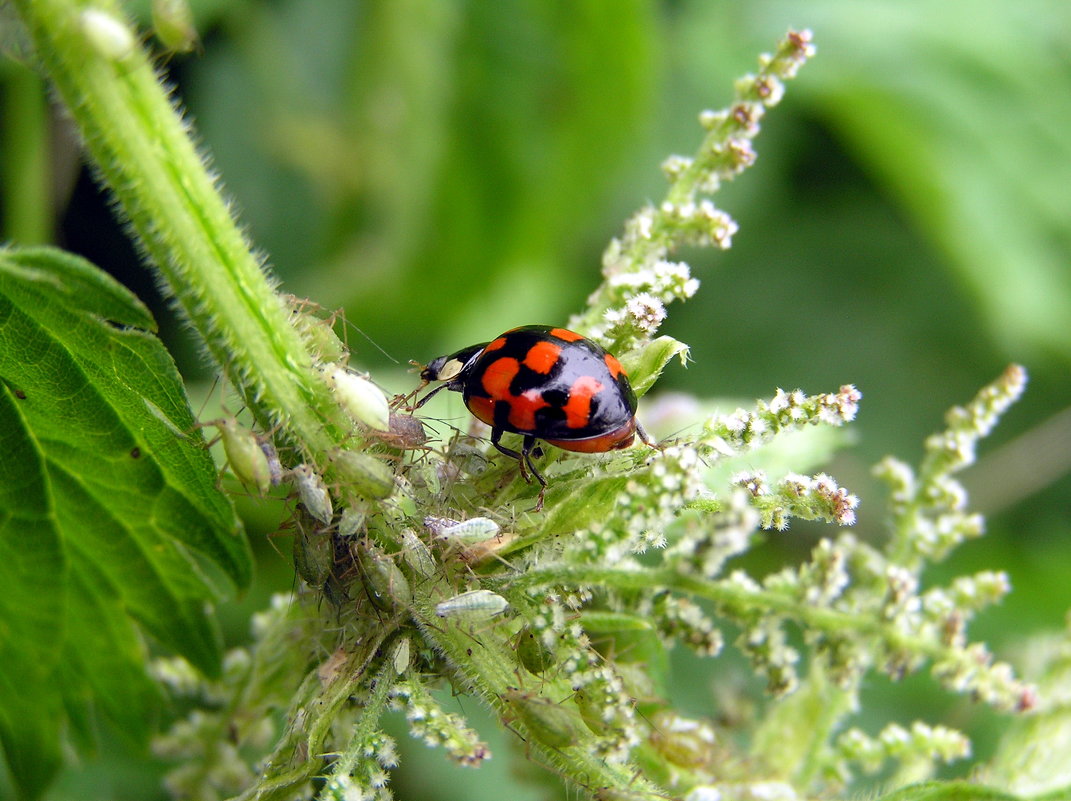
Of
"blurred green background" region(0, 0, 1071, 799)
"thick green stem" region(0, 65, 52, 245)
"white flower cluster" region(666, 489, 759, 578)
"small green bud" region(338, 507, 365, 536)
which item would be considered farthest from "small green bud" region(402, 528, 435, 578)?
"thick green stem" region(0, 65, 52, 245)

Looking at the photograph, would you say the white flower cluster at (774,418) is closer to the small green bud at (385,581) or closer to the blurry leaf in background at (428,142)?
the small green bud at (385,581)

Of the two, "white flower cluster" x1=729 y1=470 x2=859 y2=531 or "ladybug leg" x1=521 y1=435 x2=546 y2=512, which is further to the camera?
"ladybug leg" x1=521 y1=435 x2=546 y2=512

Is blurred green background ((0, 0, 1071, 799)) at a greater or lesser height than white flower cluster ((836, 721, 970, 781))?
greater

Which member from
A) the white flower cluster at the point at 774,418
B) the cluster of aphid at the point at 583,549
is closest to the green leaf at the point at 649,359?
the cluster of aphid at the point at 583,549

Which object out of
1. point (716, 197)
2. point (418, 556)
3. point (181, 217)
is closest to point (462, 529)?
point (418, 556)

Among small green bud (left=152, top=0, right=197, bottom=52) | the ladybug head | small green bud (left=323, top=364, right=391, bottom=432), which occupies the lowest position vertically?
small green bud (left=323, top=364, right=391, bottom=432)

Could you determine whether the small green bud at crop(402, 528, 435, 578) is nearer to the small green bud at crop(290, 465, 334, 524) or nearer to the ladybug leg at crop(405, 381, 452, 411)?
the small green bud at crop(290, 465, 334, 524)
